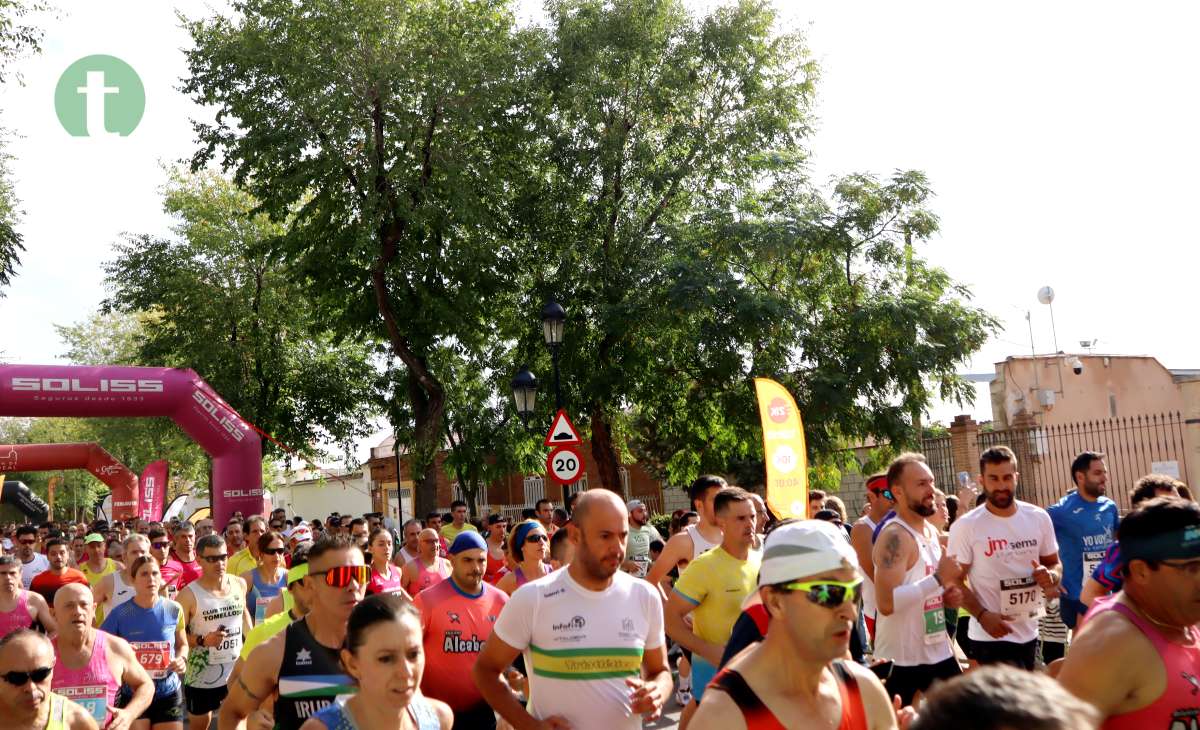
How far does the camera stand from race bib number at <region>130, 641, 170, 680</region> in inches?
331

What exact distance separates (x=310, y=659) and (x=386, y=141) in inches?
805

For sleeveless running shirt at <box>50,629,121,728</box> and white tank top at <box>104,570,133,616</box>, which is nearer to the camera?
sleeveless running shirt at <box>50,629,121,728</box>

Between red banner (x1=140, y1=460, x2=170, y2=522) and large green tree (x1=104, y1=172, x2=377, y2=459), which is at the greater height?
large green tree (x1=104, y1=172, x2=377, y2=459)

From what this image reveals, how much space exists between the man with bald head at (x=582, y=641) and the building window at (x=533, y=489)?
139 feet

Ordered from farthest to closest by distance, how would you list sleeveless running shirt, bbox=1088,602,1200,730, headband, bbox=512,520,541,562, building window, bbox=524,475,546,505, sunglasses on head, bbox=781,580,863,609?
building window, bbox=524,475,546,505, headband, bbox=512,520,541,562, sleeveless running shirt, bbox=1088,602,1200,730, sunglasses on head, bbox=781,580,863,609

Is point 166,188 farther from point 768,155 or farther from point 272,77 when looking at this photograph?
point 768,155

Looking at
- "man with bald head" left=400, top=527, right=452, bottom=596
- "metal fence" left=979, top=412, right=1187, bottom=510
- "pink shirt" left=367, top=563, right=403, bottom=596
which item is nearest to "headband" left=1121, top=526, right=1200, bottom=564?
"pink shirt" left=367, top=563, right=403, bottom=596

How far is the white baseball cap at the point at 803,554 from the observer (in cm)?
311

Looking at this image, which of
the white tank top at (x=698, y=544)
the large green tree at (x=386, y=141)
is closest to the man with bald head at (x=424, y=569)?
the white tank top at (x=698, y=544)

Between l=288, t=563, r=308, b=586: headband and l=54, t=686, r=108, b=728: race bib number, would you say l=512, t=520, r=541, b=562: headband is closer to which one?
l=288, t=563, r=308, b=586: headband

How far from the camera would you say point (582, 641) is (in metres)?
4.89

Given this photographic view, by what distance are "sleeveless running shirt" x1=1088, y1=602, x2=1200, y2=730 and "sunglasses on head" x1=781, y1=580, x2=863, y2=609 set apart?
2.99 feet

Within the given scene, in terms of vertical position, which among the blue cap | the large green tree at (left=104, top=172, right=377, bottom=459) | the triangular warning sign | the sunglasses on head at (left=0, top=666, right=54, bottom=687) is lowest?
the sunglasses on head at (left=0, top=666, right=54, bottom=687)

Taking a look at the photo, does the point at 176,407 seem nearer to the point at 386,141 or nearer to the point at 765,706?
the point at 386,141
